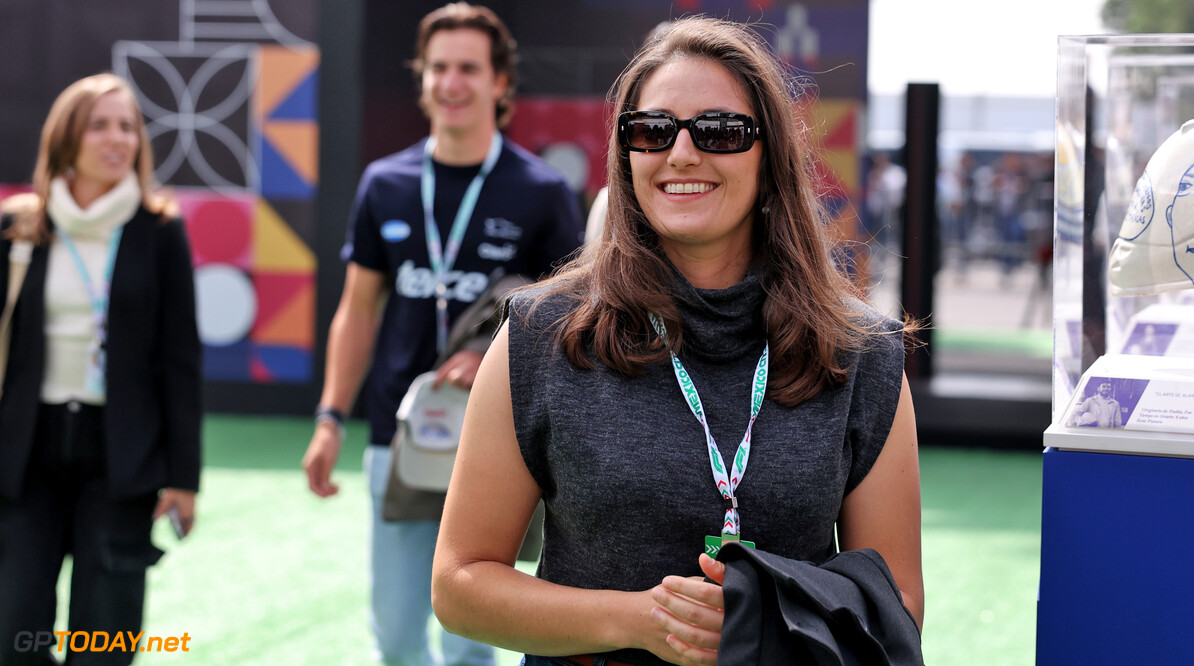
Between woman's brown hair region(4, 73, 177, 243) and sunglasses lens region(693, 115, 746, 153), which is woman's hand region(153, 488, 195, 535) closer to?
woman's brown hair region(4, 73, 177, 243)

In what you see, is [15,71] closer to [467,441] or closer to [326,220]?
[326,220]

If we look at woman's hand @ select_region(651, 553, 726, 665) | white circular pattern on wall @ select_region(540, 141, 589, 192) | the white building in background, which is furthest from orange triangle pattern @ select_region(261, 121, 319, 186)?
the white building in background

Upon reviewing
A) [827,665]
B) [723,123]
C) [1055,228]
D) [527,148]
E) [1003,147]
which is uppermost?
[1003,147]

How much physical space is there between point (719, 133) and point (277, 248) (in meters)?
6.98

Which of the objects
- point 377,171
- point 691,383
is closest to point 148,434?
point 377,171

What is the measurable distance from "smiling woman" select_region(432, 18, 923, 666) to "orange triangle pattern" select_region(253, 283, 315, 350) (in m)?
6.76

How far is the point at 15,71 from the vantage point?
27.2ft

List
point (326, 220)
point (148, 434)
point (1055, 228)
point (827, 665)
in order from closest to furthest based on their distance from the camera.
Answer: point (827, 665) → point (1055, 228) → point (148, 434) → point (326, 220)

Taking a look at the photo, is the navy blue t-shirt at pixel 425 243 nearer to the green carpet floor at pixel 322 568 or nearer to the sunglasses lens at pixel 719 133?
the green carpet floor at pixel 322 568

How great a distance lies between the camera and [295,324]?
8.40 m

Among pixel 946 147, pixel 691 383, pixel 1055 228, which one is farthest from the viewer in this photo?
pixel 946 147

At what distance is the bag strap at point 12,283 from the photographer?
335 centimetres

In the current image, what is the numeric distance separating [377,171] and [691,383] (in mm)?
2037

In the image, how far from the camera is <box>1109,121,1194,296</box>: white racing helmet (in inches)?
73.7
